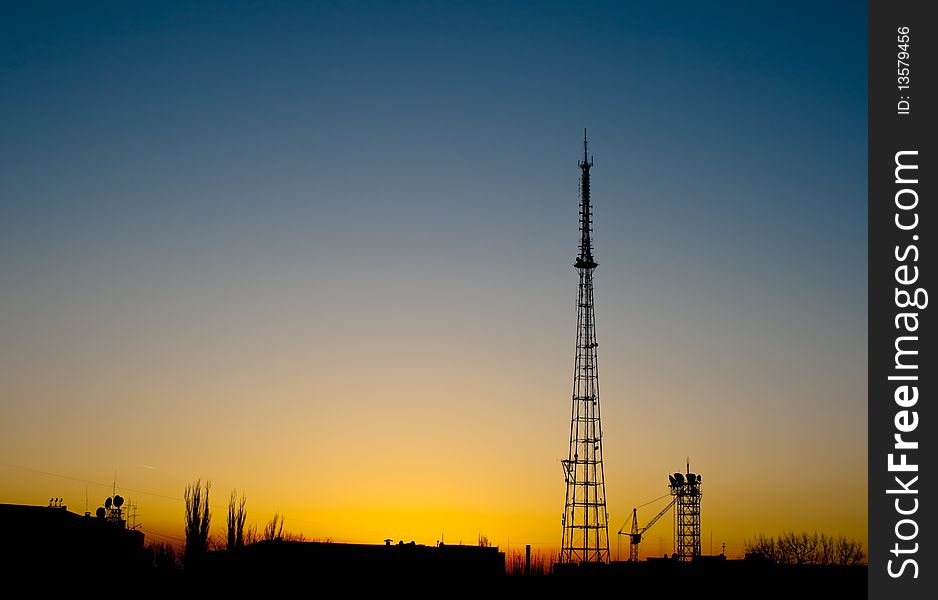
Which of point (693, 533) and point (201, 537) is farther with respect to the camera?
point (693, 533)

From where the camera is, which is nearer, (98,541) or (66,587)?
(66,587)

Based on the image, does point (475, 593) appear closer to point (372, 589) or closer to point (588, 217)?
point (372, 589)

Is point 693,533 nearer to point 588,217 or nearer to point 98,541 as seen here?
point 588,217

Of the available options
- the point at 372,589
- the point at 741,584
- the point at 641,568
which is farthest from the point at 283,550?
the point at 741,584

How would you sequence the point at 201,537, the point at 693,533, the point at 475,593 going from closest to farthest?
the point at 475,593
the point at 201,537
the point at 693,533

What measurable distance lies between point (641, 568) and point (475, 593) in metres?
13.6
